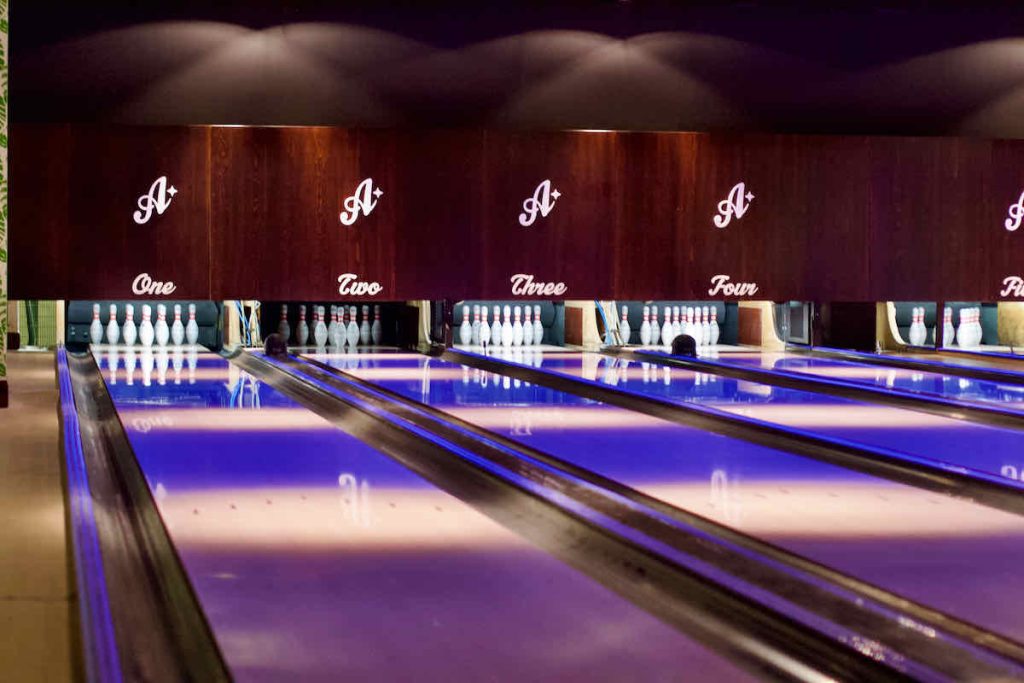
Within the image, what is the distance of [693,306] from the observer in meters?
9.30

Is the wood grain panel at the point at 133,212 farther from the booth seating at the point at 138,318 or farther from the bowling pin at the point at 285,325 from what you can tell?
the bowling pin at the point at 285,325

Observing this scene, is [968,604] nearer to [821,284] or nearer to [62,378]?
[62,378]

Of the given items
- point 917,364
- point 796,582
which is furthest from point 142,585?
point 917,364

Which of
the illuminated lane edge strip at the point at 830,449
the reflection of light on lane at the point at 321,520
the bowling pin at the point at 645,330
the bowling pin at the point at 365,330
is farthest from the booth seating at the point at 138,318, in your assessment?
the reflection of light on lane at the point at 321,520

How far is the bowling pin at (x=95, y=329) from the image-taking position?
27.9ft

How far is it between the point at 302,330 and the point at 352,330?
0.33 meters

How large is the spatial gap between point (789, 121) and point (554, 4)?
66.9 inches

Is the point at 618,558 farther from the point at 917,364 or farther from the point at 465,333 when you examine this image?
the point at 465,333

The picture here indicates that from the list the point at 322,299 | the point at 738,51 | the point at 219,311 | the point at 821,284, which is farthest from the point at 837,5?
the point at 219,311

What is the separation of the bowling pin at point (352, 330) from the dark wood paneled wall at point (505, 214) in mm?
559

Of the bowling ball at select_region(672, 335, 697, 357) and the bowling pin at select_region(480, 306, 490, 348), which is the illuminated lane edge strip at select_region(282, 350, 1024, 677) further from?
the bowling pin at select_region(480, 306, 490, 348)

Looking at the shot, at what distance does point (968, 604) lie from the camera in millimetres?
2322

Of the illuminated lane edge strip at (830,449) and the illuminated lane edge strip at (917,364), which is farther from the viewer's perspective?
the illuminated lane edge strip at (917,364)

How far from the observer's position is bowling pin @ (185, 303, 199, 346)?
866cm
